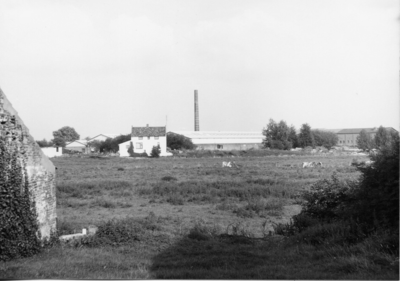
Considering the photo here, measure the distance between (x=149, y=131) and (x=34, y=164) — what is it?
31.1 metres

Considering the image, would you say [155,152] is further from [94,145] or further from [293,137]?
[293,137]

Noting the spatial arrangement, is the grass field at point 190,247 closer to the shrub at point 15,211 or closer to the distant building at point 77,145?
the shrub at point 15,211

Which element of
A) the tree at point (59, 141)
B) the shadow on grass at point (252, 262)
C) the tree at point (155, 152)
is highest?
the tree at point (59, 141)

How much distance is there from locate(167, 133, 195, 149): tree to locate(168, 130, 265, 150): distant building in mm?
506

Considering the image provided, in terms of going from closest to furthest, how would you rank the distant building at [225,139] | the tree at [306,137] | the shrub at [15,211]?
the shrub at [15,211] → the tree at [306,137] → the distant building at [225,139]

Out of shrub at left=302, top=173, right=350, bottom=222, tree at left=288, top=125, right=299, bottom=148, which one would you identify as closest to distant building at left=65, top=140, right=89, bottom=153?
tree at left=288, top=125, right=299, bottom=148

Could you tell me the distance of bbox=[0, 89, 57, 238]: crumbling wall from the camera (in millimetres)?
8820

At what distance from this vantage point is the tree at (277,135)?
44534mm

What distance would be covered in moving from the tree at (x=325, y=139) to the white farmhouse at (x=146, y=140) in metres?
17.5

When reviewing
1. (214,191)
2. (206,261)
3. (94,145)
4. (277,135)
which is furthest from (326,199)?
(94,145)

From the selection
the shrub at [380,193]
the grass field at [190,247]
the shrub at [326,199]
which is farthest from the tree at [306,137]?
the shrub at [380,193]

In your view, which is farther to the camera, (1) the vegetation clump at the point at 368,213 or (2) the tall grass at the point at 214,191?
(2) the tall grass at the point at 214,191

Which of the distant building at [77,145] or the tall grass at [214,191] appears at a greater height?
the distant building at [77,145]

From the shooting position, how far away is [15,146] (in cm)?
890
